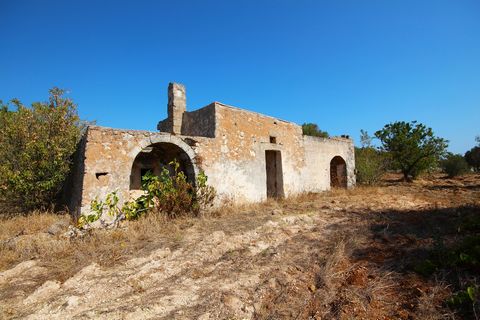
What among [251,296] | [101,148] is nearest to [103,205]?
[101,148]

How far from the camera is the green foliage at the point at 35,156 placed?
653 cm

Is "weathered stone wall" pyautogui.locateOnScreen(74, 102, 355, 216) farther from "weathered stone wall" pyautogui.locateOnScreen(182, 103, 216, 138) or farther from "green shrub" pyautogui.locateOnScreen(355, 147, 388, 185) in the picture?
"green shrub" pyautogui.locateOnScreen(355, 147, 388, 185)

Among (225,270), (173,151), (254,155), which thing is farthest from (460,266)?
(173,151)

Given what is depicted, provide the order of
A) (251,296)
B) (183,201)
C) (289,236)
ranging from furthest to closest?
(183,201)
(289,236)
(251,296)

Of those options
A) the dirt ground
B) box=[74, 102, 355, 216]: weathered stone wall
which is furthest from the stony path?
box=[74, 102, 355, 216]: weathered stone wall

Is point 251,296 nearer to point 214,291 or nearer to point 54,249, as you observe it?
point 214,291

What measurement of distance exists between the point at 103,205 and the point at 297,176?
23.6ft

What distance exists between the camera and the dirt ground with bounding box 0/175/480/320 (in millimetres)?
2705

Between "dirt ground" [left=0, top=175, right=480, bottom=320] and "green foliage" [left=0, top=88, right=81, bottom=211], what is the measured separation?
1.05 meters

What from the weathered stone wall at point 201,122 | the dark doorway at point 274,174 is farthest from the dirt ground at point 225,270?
the dark doorway at point 274,174

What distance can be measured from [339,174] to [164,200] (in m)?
10.0

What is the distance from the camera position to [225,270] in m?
3.60

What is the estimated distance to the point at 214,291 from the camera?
302 centimetres

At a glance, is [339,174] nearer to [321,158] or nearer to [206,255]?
[321,158]
